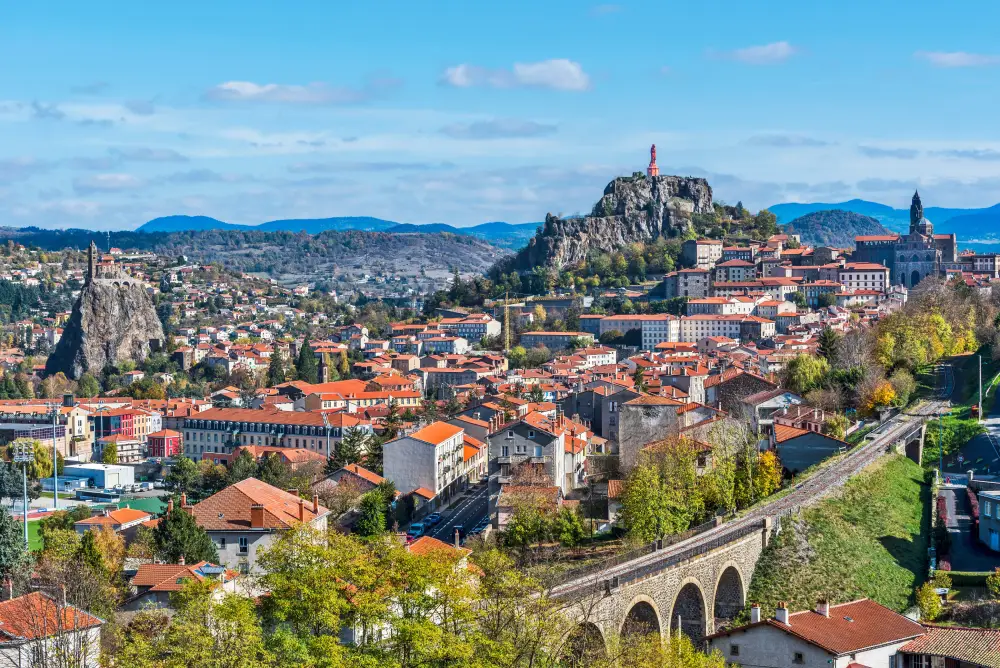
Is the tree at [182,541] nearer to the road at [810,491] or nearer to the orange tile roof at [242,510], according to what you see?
the orange tile roof at [242,510]

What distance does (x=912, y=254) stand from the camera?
94438mm

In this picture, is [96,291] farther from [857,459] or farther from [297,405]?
[857,459]

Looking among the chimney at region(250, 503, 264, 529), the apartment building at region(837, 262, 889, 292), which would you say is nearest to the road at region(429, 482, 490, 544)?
the chimney at region(250, 503, 264, 529)

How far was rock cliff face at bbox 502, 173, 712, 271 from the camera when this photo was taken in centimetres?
10850

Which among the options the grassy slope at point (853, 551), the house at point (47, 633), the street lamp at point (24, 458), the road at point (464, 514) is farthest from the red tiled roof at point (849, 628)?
the street lamp at point (24, 458)

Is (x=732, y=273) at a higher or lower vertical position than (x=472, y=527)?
higher

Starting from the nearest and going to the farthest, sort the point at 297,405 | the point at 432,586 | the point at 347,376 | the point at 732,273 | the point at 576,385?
1. the point at 432,586
2. the point at 576,385
3. the point at 297,405
4. the point at 347,376
5. the point at 732,273

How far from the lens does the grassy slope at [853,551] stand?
1109 inches

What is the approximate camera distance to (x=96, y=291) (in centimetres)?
11931

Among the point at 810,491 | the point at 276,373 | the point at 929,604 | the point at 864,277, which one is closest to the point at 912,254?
the point at 864,277

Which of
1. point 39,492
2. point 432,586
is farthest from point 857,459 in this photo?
point 39,492

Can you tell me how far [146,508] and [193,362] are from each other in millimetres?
53116

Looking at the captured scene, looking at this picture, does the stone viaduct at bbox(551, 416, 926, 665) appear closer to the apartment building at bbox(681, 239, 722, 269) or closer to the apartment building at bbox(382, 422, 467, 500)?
the apartment building at bbox(382, 422, 467, 500)

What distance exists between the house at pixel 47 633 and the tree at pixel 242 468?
921 inches
